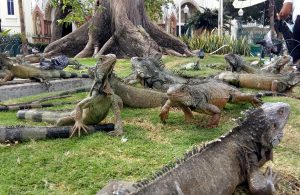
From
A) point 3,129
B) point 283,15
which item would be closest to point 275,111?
point 3,129

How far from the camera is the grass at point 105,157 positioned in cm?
285

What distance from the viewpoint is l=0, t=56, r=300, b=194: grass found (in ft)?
9.34

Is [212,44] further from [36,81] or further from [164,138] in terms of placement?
[164,138]

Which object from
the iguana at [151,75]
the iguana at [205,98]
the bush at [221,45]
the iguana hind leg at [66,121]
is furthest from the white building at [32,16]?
the iguana at [205,98]

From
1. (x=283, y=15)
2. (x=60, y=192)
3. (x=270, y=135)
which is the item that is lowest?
(x=60, y=192)

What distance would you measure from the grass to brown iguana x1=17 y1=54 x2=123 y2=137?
0.17 meters

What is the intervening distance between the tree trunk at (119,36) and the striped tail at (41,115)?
678 cm

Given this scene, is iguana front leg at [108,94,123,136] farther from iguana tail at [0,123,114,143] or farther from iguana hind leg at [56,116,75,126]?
iguana hind leg at [56,116,75,126]

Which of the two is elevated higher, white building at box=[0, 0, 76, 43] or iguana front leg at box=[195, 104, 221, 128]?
white building at box=[0, 0, 76, 43]

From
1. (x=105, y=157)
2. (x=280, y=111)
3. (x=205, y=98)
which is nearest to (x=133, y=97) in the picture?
(x=205, y=98)

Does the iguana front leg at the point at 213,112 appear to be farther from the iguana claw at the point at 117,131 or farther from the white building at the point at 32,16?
the white building at the point at 32,16

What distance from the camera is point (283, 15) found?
6.93 m

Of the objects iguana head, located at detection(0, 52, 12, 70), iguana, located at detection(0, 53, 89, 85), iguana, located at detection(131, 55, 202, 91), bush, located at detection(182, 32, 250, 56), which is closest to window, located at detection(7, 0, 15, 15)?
bush, located at detection(182, 32, 250, 56)

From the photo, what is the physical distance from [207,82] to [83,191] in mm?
2197
